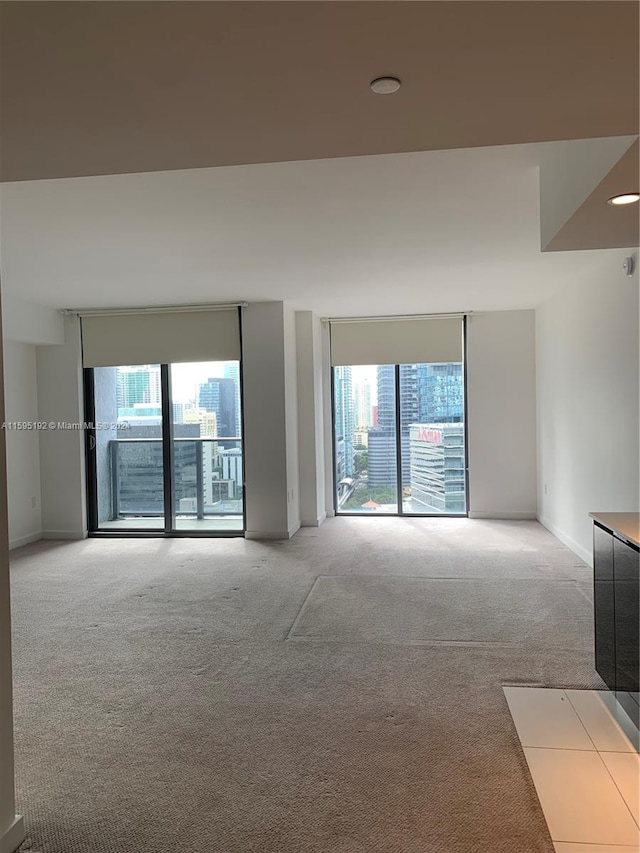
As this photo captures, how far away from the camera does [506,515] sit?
23.4ft

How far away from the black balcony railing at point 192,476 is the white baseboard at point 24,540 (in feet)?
3.54

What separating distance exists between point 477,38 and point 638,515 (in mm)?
2297

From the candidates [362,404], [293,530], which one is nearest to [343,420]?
[362,404]

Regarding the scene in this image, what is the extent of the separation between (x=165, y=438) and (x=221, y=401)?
789 mm

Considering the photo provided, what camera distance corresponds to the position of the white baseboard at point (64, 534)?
6.57 metres

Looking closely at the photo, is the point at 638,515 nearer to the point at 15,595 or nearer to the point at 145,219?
the point at 145,219

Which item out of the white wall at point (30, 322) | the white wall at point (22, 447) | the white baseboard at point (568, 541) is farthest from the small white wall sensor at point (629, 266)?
the white wall at point (22, 447)

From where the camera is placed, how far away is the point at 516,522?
6883 mm

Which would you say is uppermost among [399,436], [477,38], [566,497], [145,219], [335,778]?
[145,219]

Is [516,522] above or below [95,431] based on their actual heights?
below

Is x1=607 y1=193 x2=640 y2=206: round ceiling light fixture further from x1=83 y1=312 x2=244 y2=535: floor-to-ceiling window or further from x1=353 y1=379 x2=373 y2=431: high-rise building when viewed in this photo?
x1=353 y1=379 x2=373 y2=431: high-rise building

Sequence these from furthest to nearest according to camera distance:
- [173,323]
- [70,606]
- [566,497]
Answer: [173,323], [566,497], [70,606]

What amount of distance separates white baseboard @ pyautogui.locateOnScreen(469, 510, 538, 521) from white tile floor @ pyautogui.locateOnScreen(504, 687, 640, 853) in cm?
441

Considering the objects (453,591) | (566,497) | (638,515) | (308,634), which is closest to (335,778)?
(308,634)
